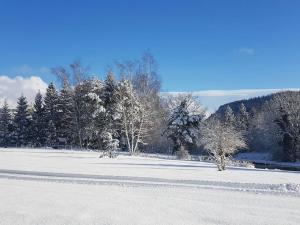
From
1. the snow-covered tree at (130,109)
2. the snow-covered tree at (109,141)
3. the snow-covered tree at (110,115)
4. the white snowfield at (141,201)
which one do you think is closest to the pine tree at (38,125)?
the snow-covered tree at (110,115)

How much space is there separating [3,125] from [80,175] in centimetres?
5017

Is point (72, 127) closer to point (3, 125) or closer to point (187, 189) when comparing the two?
point (3, 125)

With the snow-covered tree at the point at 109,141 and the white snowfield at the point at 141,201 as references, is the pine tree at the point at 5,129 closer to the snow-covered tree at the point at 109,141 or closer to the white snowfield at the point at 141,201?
the snow-covered tree at the point at 109,141

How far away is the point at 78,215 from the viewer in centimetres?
1091

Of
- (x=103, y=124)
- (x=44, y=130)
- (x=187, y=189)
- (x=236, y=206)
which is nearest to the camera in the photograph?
(x=236, y=206)

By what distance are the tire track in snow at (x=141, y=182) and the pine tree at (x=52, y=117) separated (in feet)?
133

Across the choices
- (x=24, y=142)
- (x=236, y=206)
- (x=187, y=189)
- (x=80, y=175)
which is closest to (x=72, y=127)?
(x=24, y=142)

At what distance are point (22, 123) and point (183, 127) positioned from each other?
2622cm

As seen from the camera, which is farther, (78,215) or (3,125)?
(3,125)

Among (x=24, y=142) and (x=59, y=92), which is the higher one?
(x=59, y=92)

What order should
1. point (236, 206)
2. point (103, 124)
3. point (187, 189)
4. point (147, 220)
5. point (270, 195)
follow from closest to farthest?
1. point (147, 220)
2. point (236, 206)
3. point (270, 195)
4. point (187, 189)
5. point (103, 124)

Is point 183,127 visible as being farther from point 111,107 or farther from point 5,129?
point 5,129

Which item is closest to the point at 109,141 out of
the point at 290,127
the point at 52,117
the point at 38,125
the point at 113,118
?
the point at 113,118

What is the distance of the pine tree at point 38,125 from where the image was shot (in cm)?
6334
